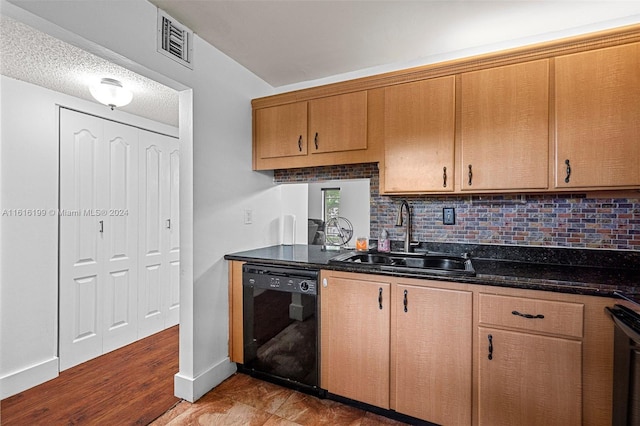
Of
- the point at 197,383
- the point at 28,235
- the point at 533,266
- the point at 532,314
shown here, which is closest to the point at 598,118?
the point at 533,266

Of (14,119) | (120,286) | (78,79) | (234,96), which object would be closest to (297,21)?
(234,96)

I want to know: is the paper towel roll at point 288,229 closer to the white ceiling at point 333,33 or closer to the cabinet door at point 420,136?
the cabinet door at point 420,136

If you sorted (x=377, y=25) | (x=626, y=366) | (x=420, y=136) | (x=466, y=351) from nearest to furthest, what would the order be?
(x=626, y=366) → (x=466, y=351) → (x=377, y=25) → (x=420, y=136)

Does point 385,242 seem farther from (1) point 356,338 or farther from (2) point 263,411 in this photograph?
(2) point 263,411

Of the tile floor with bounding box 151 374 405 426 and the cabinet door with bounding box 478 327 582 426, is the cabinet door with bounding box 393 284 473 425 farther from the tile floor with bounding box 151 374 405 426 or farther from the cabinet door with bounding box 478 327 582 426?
the tile floor with bounding box 151 374 405 426

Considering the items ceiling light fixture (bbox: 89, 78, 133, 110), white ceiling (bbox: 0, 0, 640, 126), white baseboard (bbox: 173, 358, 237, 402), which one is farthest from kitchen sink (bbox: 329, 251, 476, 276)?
ceiling light fixture (bbox: 89, 78, 133, 110)

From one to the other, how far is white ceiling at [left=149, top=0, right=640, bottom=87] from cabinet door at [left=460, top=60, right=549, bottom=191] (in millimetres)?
325

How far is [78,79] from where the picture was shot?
217 centimetres

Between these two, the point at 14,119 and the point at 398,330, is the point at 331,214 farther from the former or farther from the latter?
the point at 14,119

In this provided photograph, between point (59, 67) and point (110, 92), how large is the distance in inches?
12.0

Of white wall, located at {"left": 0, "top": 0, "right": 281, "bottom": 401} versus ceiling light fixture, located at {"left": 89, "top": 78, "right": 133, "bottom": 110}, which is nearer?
white wall, located at {"left": 0, "top": 0, "right": 281, "bottom": 401}

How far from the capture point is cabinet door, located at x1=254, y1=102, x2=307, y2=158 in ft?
7.89

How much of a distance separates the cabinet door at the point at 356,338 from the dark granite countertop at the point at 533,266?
135mm

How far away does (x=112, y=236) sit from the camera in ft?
9.12
